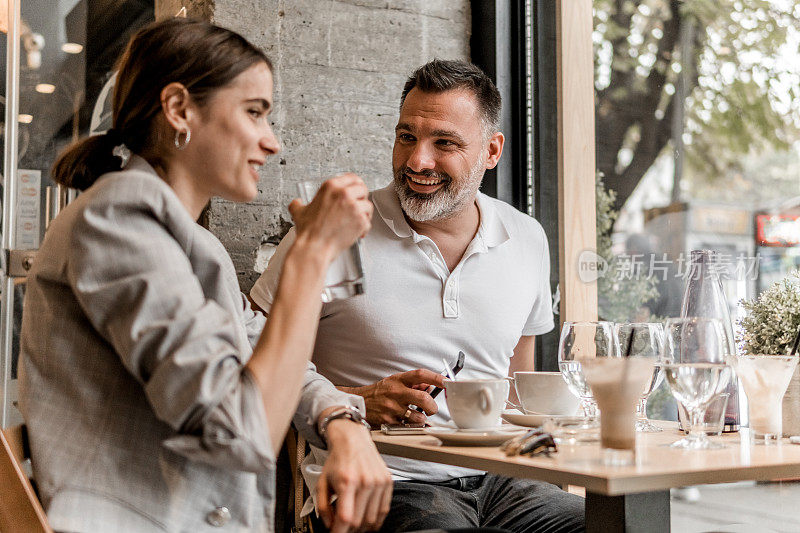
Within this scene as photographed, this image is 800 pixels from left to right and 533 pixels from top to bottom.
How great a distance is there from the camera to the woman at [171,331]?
111cm

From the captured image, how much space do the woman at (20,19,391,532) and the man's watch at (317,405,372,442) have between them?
11 cm

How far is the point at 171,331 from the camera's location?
3.57 ft

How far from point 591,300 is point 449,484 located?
97cm

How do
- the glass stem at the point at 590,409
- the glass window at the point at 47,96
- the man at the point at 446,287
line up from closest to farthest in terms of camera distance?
the glass stem at the point at 590,409 → the man at the point at 446,287 → the glass window at the point at 47,96

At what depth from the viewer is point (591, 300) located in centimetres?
275

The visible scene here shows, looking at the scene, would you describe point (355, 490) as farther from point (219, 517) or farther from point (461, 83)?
point (461, 83)

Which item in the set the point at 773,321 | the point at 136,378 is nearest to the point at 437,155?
the point at 773,321

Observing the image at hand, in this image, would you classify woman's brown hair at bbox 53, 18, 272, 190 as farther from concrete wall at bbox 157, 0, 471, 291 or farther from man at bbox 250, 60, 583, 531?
concrete wall at bbox 157, 0, 471, 291

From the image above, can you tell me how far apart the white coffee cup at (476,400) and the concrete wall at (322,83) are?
3.86 ft

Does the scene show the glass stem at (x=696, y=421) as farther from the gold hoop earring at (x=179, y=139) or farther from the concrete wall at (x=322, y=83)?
the concrete wall at (x=322, y=83)

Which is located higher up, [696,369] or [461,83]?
[461,83]

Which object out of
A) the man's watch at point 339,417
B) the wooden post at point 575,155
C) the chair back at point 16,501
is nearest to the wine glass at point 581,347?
the man's watch at point 339,417

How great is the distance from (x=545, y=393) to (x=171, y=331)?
87 cm

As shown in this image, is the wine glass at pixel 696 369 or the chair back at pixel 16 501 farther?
the wine glass at pixel 696 369
